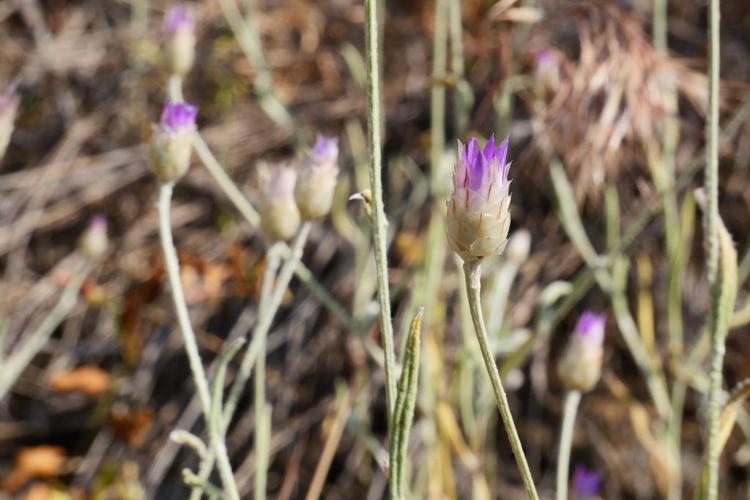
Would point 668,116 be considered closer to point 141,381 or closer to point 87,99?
point 141,381

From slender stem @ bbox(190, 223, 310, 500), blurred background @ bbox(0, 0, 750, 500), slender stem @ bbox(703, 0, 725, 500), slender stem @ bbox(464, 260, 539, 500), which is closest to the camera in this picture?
slender stem @ bbox(464, 260, 539, 500)

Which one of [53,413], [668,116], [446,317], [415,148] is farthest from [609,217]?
[53,413]

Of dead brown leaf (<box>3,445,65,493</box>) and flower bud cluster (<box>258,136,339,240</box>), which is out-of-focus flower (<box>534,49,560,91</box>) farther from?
dead brown leaf (<box>3,445,65,493</box>)

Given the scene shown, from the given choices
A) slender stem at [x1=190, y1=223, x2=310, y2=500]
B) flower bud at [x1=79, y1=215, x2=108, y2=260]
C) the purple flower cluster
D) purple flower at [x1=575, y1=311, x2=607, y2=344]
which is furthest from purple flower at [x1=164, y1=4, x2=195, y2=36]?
the purple flower cluster

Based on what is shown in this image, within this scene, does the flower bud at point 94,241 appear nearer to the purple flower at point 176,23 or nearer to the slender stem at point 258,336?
the purple flower at point 176,23

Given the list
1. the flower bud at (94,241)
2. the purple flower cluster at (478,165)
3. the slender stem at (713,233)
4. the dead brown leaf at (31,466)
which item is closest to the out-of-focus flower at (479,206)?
the purple flower cluster at (478,165)

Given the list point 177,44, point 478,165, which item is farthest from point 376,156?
point 177,44
